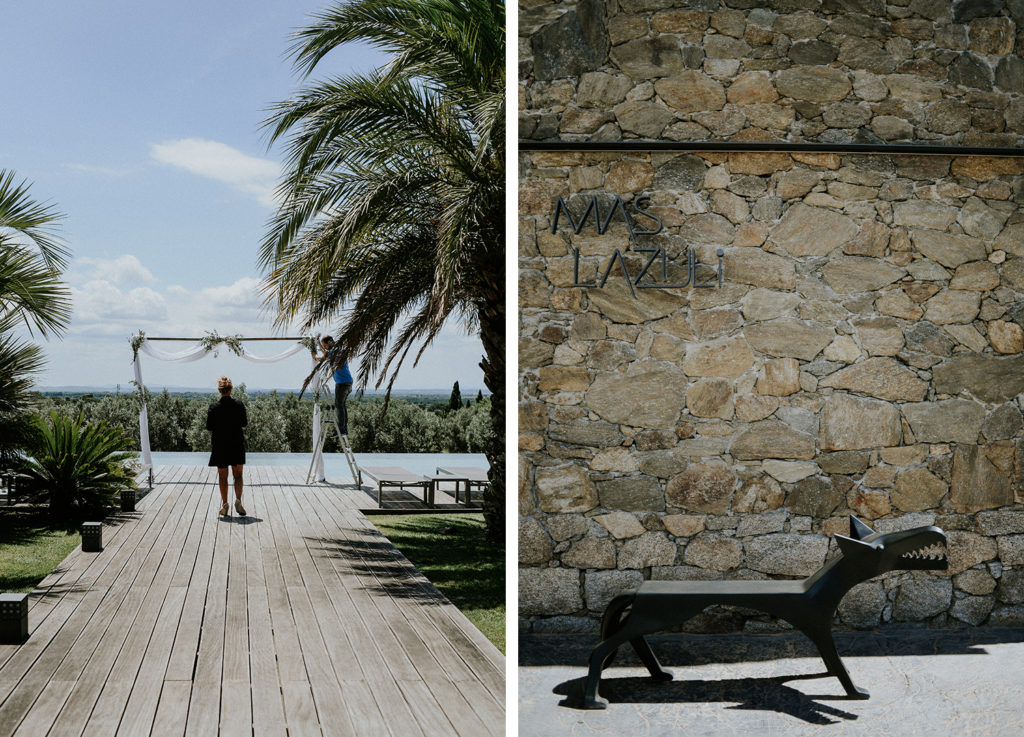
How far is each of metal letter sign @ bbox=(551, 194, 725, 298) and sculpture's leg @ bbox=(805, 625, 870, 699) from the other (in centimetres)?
189

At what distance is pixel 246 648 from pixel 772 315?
11.0ft

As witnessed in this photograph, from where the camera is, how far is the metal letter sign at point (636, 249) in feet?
14.8

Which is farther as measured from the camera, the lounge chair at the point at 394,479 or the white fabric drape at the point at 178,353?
the white fabric drape at the point at 178,353

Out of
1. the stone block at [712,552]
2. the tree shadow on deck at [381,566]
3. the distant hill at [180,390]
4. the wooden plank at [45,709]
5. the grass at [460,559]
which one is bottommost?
the grass at [460,559]

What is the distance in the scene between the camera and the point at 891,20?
181 inches

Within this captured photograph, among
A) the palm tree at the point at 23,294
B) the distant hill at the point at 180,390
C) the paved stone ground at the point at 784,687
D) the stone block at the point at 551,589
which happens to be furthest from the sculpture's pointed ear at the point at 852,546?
the distant hill at the point at 180,390

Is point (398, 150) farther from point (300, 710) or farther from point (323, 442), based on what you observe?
point (323, 442)

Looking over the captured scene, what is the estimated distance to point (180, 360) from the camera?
1096 cm

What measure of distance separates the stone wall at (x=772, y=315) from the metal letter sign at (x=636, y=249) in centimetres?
3

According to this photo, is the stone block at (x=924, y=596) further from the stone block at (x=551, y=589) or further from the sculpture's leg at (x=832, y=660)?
the stone block at (x=551, y=589)

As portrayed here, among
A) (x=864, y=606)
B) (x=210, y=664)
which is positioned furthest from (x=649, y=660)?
(x=210, y=664)

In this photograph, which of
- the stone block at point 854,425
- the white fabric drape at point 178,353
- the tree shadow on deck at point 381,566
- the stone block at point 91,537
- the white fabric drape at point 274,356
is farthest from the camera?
the white fabric drape at point 274,356

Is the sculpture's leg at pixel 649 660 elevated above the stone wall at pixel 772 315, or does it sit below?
below

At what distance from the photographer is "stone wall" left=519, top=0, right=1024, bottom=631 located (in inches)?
178
